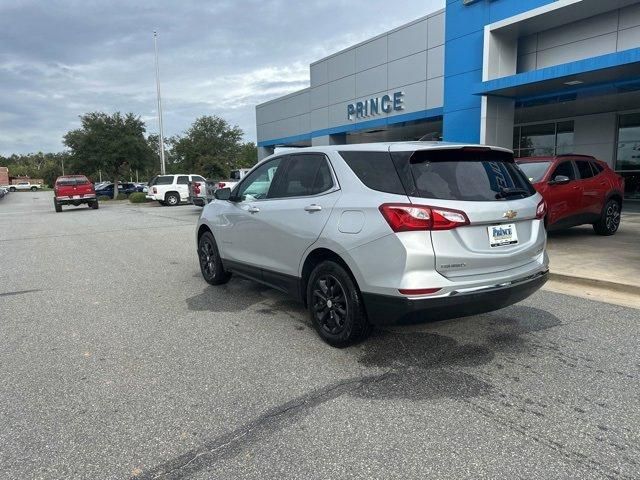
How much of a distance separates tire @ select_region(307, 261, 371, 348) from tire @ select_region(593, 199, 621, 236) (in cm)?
807

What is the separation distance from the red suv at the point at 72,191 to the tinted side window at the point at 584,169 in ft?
78.7

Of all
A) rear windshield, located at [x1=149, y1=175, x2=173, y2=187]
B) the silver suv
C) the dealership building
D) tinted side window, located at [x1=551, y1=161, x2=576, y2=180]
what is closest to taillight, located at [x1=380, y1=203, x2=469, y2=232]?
the silver suv

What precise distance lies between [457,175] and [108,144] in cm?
3844

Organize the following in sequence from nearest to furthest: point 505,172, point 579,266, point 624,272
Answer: point 505,172 < point 624,272 < point 579,266

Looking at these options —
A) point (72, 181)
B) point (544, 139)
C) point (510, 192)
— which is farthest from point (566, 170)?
point (72, 181)

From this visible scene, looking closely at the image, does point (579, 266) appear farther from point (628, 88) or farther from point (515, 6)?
point (515, 6)

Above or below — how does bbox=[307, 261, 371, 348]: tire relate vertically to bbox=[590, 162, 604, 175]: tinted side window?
below

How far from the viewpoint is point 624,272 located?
6.69 m

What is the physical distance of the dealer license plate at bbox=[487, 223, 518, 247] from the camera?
3.76 meters

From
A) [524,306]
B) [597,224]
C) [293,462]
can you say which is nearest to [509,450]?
[293,462]

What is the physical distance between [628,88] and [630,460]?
14.5 m

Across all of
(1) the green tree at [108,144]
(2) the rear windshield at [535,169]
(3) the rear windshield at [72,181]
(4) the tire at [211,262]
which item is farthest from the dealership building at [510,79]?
(1) the green tree at [108,144]

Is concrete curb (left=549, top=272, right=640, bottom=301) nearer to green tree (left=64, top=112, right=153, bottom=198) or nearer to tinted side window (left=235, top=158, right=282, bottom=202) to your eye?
tinted side window (left=235, top=158, right=282, bottom=202)

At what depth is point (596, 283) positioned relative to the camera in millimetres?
6305
